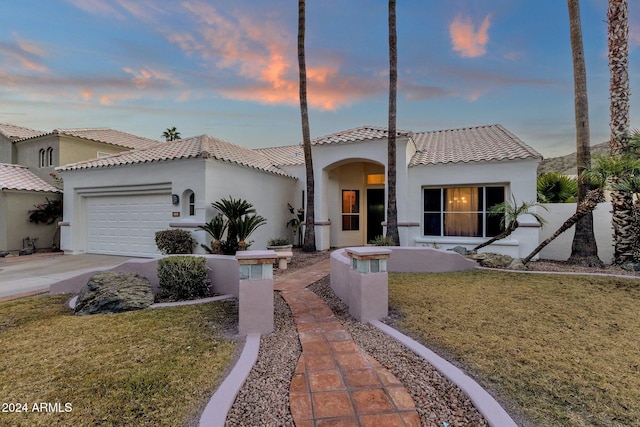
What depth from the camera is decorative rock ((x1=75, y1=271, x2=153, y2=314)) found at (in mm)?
5719

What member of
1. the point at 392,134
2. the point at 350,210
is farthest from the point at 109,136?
the point at 392,134

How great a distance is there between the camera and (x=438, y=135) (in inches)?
646

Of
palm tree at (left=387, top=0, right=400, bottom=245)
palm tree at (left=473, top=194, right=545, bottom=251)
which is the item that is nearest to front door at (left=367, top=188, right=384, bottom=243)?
palm tree at (left=387, top=0, right=400, bottom=245)

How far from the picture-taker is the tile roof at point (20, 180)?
47.6 ft

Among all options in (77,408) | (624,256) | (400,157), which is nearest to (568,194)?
(624,256)

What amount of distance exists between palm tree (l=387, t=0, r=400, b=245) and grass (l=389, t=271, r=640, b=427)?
161 inches

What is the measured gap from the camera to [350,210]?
15102 millimetres

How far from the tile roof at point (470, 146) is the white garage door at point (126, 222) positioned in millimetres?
10724

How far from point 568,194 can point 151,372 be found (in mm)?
17663

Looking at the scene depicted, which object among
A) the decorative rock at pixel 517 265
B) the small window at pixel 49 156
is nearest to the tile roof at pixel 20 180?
the small window at pixel 49 156

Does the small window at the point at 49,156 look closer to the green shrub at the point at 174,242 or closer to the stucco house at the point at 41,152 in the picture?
the stucco house at the point at 41,152

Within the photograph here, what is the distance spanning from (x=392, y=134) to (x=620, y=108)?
7.02 m

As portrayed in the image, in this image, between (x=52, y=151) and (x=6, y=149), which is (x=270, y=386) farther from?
(x=6, y=149)

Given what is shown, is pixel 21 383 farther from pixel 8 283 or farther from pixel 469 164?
pixel 469 164
